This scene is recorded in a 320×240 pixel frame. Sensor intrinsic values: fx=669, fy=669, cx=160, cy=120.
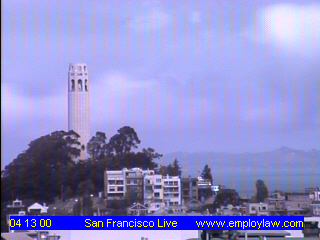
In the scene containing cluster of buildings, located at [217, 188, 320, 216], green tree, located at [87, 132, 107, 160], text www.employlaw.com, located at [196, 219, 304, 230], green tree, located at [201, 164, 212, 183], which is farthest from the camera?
green tree, located at [87, 132, 107, 160]

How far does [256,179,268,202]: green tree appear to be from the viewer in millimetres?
6743

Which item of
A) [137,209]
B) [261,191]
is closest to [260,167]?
[261,191]

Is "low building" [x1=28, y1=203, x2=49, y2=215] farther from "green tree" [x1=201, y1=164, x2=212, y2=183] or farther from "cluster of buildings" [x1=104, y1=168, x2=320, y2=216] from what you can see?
"green tree" [x1=201, y1=164, x2=212, y2=183]

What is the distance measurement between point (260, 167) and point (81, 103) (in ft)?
6.88

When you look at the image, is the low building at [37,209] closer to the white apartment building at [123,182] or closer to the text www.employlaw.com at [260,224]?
the white apartment building at [123,182]

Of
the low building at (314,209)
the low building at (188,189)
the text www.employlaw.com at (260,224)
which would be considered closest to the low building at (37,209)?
the low building at (188,189)

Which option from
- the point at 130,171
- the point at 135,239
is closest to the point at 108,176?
the point at 130,171

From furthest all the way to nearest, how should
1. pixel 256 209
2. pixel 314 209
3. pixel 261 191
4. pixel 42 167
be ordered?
1. pixel 42 167
2. pixel 261 191
3. pixel 256 209
4. pixel 314 209

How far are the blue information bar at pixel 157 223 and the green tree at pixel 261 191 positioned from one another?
1297 mm

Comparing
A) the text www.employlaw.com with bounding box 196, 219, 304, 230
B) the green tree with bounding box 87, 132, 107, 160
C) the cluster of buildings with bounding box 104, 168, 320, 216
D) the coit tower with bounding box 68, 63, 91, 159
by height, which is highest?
the coit tower with bounding box 68, 63, 91, 159

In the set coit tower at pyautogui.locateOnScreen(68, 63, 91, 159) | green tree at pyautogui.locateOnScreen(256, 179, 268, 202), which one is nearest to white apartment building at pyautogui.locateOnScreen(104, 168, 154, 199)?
coit tower at pyautogui.locateOnScreen(68, 63, 91, 159)

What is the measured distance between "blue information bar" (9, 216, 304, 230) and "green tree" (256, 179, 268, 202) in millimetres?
1297

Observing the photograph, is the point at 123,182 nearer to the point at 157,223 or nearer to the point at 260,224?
the point at 157,223

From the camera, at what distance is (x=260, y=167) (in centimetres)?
744
